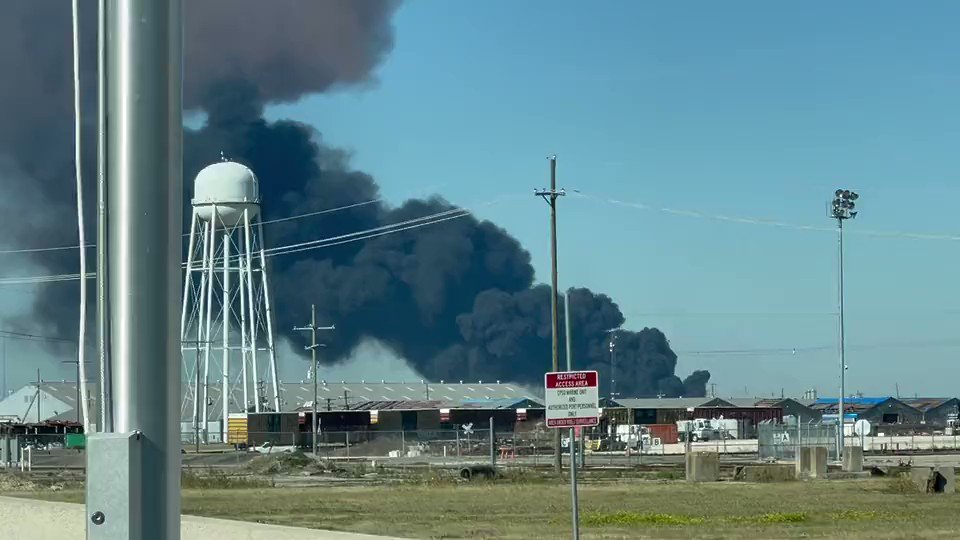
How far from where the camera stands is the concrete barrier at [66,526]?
15094 millimetres

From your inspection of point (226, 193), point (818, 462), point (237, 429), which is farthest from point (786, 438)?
point (226, 193)

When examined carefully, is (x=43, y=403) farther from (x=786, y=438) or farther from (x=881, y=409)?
(x=786, y=438)

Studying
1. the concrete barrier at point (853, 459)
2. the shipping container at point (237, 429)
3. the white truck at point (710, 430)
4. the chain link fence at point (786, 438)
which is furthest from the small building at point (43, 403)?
the concrete barrier at point (853, 459)

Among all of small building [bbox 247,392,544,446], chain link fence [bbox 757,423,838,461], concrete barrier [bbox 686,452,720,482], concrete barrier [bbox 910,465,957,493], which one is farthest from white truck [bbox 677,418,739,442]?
concrete barrier [bbox 910,465,957,493]

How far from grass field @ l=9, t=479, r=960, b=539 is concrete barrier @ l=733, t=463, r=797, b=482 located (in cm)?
244

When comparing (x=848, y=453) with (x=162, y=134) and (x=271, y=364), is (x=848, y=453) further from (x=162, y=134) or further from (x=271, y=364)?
(x=271, y=364)

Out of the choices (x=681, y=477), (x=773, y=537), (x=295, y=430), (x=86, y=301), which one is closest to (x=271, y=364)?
(x=295, y=430)

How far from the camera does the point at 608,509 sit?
34812 mm

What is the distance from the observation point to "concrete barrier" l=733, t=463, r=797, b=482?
50.0 metres

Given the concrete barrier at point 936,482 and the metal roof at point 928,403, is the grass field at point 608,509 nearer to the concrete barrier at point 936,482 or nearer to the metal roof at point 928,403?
the concrete barrier at point 936,482

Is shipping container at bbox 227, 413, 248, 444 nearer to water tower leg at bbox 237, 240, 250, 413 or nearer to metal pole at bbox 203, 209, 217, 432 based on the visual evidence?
metal pole at bbox 203, 209, 217, 432

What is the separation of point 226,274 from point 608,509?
72.7 metres

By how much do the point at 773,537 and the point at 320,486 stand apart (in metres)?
25.7

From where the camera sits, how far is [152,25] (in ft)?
13.1
